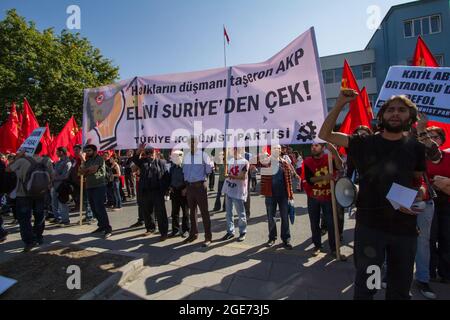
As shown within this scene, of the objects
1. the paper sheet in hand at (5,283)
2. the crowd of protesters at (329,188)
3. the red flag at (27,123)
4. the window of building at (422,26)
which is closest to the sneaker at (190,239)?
the crowd of protesters at (329,188)

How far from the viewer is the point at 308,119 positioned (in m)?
4.61

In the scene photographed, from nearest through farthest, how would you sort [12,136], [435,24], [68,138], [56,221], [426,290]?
1. [426,290]
2. [12,136]
3. [56,221]
4. [68,138]
5. [435,24]

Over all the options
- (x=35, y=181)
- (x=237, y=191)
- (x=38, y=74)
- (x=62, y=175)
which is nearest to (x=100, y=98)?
(x=35, y=181)

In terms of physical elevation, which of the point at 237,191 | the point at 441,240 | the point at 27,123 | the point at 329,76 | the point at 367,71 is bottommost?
the point at 441,240

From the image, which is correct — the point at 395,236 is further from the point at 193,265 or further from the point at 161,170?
the point at 161,170

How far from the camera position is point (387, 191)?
8.43 feet

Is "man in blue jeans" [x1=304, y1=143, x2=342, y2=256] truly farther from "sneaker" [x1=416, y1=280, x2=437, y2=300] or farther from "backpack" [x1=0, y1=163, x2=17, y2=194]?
"backpack" [x1=0, y1=163, x2=17, y2=194]

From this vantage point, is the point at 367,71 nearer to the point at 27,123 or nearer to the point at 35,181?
the point at 27,123

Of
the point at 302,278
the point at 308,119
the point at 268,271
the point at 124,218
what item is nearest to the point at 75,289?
the point at 268,271

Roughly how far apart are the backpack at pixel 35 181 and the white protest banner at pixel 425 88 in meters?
5.79

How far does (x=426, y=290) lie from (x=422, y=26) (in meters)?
29.6

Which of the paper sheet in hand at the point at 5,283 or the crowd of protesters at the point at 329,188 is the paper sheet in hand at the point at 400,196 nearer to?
the crowd of protesters at the point at 329,188

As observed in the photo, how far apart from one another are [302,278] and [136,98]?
4.48 metres

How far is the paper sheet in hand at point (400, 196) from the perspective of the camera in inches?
95.7
